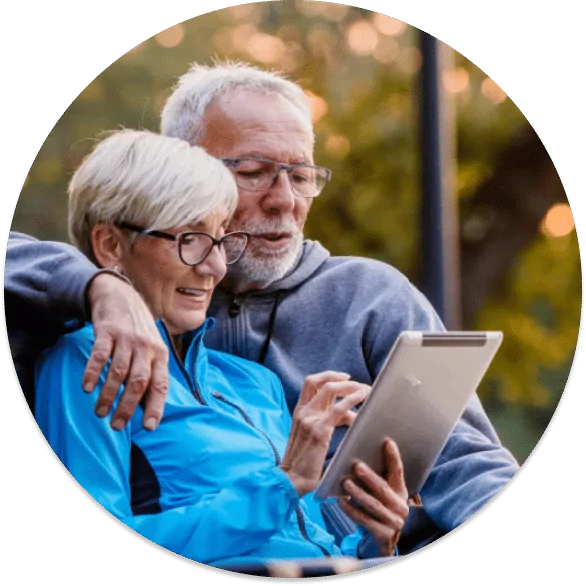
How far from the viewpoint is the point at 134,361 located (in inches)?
131

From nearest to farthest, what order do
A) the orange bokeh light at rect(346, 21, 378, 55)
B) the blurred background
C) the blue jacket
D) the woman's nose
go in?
the blue jacket
the woman's nose
the blurred background
the orange bokeh light at rect(346, 21, 378, 55)

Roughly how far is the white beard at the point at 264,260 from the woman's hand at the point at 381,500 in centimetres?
65

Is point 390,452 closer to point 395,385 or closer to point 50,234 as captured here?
point 395,385

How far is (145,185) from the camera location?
338 cm

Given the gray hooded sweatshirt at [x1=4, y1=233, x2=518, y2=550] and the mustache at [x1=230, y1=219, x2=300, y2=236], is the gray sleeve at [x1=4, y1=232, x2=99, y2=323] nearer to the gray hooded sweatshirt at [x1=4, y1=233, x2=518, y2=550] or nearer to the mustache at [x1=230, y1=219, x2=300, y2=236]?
the gray hooded sweatshirt at [x1=4, y1=233, x2=518, y2=550]

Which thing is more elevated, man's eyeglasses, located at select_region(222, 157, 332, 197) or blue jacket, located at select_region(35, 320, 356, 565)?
man's eyeglasses, located at select_region(222, 157, 332, 197)

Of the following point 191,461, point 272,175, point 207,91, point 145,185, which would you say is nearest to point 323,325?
point 272,175

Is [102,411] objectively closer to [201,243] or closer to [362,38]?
[201,243]

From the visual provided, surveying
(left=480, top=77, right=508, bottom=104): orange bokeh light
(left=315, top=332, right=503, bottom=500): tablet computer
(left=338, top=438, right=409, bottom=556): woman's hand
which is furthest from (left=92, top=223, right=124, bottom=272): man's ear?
(left=480, top=77, right=508, bottom=104): orange bokeh light

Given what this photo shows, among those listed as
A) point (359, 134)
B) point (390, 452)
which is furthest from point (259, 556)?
point (359, 134)

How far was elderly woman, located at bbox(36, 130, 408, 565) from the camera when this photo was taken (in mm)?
3336

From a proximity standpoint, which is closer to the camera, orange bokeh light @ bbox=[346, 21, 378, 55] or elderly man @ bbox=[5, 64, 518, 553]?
elderly man @ bbox=[5, 64, 518, 553]

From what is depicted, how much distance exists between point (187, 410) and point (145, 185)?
70 centimetres

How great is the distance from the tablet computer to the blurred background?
18 centimetres
